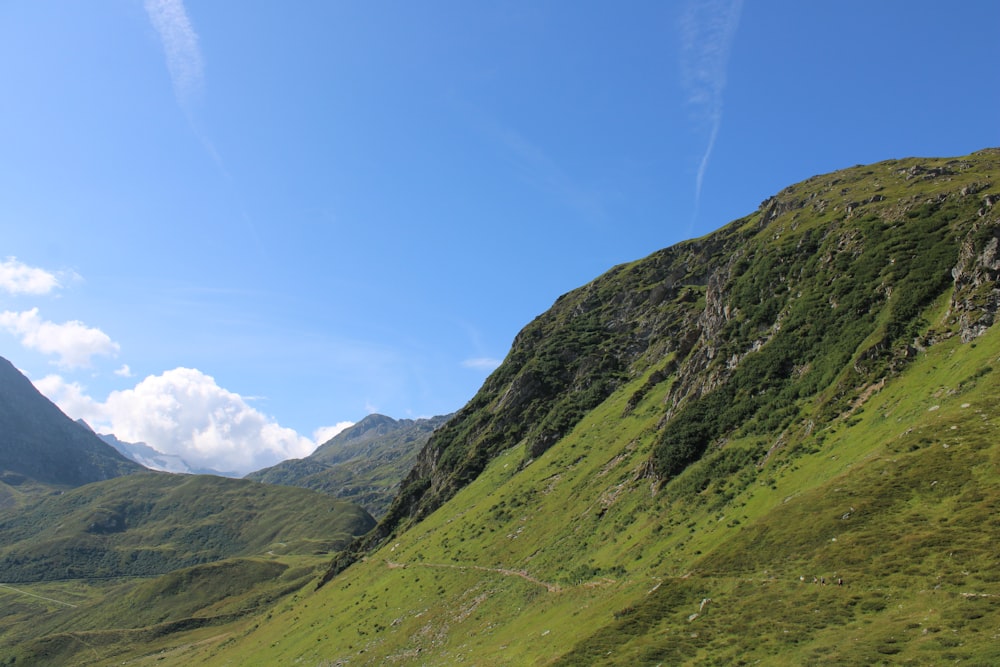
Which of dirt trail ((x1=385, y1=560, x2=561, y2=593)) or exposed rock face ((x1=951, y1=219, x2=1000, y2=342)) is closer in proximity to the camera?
exposed rock face ((x1=951, y1=219, x2=1000, y2=342))

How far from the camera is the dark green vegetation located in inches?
983

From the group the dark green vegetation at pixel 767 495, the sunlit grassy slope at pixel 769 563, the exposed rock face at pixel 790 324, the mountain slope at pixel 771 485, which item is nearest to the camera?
the sunlit grassy slope at pixel 769 563

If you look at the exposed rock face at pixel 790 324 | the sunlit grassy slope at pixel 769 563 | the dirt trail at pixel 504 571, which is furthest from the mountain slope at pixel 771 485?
the dirt trail at pixel 504 571

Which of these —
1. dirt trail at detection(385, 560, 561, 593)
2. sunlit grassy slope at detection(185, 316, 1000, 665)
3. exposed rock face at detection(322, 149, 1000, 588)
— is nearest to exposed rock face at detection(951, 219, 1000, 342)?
exposed rock face at detection(322, 149, 1000, 588)

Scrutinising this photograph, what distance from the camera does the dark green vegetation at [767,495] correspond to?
81.9ft

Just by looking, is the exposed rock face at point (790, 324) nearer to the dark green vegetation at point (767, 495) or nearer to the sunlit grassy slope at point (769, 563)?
the dark green vegetation at point (767, 495)

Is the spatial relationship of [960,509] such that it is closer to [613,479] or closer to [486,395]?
[613,479]

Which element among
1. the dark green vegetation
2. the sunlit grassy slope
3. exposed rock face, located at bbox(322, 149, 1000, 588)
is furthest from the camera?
exposed rock face, located at bbox(322, 149, 1000, 588)

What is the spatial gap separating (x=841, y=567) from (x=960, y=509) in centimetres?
595

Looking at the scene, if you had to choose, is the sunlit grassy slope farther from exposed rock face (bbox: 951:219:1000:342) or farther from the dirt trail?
exposed rock face (bbox: 951:219:1000:342)

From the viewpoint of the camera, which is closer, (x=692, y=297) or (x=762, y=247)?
(x=762, y=247)

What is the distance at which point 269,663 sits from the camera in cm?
7806

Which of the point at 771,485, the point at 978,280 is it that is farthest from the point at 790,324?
the point at 771,485

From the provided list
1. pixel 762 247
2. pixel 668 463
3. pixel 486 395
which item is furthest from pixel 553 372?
pixel 668 463
